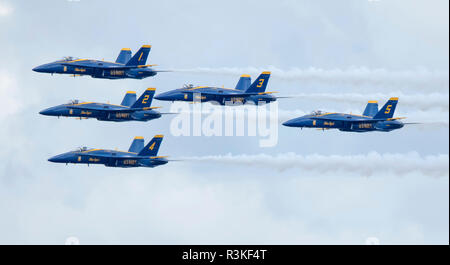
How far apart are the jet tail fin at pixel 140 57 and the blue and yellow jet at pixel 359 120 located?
18.9 metres

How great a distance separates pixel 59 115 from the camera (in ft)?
575

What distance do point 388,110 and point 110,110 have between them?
32809 millimetres

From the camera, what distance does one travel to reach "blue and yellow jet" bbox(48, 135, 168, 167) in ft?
557

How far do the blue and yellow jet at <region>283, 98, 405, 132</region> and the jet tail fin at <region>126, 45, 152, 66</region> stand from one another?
61.9 feet

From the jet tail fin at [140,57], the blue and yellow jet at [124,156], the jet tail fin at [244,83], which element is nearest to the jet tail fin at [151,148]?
the blue and yellow jet at [124,156]

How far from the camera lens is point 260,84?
176 metres

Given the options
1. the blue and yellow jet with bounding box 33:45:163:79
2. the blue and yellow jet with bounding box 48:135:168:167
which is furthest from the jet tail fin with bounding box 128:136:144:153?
the blue and yellow jet with bounding box 33:45:163:79

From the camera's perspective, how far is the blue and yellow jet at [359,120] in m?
168

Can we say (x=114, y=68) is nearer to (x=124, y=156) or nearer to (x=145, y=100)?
(x=145, y=100)

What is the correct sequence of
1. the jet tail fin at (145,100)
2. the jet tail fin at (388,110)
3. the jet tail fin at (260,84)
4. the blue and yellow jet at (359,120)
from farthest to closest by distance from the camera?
the jet tail fin at (260,84)
the jet tail fin at (145,100)
the jet tail fin at (388,110)
the blue and yellow jet at (359,120)

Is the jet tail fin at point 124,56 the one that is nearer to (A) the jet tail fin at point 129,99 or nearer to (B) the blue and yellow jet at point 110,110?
(A) the jet tail fin at point 129,99

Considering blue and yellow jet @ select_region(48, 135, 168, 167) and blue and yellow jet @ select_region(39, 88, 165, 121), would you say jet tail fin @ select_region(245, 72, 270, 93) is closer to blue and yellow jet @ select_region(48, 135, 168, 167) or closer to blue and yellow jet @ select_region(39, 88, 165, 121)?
blue and yellow jet @ select_region(39, 88, 165, 121)
